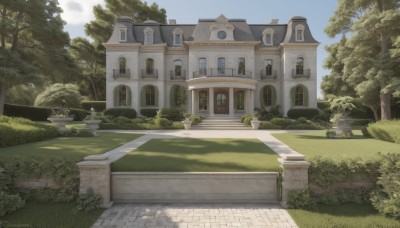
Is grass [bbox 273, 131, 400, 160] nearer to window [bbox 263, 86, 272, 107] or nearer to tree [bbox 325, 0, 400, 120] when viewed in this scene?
tree [bbox 325, 0, 400, 120]

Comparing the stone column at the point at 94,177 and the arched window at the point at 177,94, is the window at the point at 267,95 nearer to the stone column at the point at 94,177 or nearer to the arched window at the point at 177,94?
the arched window at the point at 177,94

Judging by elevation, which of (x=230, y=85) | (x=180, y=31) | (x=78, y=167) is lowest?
(x=78, y=167)

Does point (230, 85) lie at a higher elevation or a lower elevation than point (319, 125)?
higher

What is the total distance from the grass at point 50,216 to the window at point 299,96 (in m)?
28.9

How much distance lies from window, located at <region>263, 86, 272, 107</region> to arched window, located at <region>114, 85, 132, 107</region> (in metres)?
17.2

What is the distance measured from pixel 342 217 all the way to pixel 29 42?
33.7m

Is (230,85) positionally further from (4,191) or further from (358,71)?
(4,191)

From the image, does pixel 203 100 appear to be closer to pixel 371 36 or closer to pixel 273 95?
pixel 273 95

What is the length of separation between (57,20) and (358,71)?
101ft

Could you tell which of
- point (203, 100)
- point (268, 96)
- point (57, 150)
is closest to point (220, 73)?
point (203, 100)

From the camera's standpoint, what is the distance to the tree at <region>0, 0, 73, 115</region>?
76.6ft

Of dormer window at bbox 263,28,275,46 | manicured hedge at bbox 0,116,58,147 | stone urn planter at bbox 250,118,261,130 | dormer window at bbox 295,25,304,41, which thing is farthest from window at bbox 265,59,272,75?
manicured hedge at bbox 0,116,58,147

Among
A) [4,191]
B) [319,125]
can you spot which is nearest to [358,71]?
[319,125]

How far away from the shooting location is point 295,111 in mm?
29312
